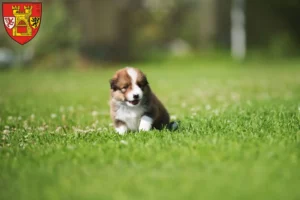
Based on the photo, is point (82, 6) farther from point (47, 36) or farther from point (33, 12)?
point (33, 12)

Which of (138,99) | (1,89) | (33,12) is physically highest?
(33,12)

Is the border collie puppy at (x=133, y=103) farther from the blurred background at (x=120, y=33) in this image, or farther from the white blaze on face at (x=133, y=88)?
the blurred background at (x=120, y=33)

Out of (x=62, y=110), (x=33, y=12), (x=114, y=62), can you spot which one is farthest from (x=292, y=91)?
(x=114, y=62)

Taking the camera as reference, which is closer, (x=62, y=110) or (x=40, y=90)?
(x=62, y=110)

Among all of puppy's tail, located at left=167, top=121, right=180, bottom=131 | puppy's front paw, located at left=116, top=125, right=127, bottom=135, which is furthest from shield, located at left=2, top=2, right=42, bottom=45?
puppy's tail, located at left=167, top=121, right=180, bottom=131

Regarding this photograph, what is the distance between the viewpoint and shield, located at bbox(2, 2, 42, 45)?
25.2ft

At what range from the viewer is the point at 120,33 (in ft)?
112

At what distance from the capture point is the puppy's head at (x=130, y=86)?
6.25 meters

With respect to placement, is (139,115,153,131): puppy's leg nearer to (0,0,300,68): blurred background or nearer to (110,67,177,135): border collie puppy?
(110,67,177,135): border collie puppy

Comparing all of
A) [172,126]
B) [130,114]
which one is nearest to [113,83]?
[130,114]

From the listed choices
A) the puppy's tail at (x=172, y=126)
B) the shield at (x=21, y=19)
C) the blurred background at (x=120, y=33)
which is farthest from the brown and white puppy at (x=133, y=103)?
the blurred background at (x=120, y=33)

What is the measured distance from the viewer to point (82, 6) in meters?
30.2

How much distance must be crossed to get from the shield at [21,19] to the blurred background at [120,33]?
20.5 m

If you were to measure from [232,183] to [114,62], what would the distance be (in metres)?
28.2
